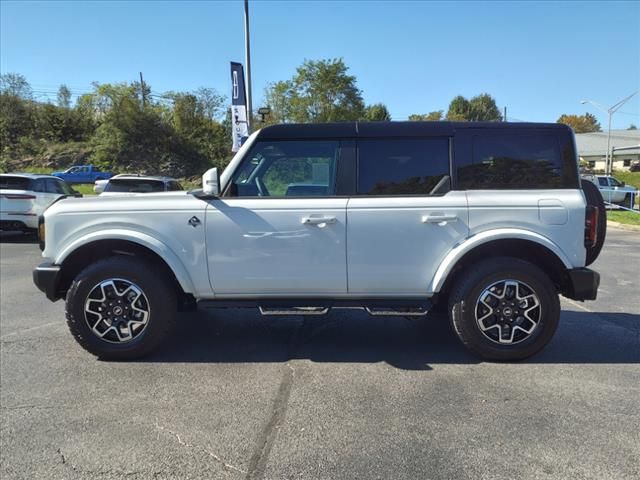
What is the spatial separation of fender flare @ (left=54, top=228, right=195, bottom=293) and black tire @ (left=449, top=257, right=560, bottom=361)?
7.59 ft

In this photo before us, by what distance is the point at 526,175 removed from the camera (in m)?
4.06

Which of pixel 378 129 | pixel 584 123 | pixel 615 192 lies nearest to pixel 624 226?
pixel 615 192

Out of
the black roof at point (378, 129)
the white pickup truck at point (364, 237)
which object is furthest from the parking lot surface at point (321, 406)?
the black roof at point (378, 129)

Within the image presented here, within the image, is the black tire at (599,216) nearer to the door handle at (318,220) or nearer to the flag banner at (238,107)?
the door handle at (318,220)

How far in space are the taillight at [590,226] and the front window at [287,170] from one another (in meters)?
2.15

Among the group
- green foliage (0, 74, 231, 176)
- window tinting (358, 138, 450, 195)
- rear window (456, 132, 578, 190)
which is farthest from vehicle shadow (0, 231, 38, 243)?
green foliage (0, 74, 231, 176)

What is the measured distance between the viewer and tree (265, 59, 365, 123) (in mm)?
40969

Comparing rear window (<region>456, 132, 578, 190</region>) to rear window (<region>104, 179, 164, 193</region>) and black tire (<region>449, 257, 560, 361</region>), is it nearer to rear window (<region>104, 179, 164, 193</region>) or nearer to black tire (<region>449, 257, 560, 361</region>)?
black tire (<region>449, 257, 560, 361</region>)

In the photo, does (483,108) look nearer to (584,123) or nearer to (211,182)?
(584,123)

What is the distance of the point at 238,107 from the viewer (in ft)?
49.1

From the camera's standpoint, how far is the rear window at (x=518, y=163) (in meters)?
4.03

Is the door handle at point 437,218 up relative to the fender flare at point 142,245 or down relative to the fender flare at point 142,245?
up

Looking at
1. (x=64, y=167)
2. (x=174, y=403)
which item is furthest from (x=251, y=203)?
(x=64, y=167)

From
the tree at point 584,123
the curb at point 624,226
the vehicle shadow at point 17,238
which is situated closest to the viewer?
the vehicle shadow at point 17,238
